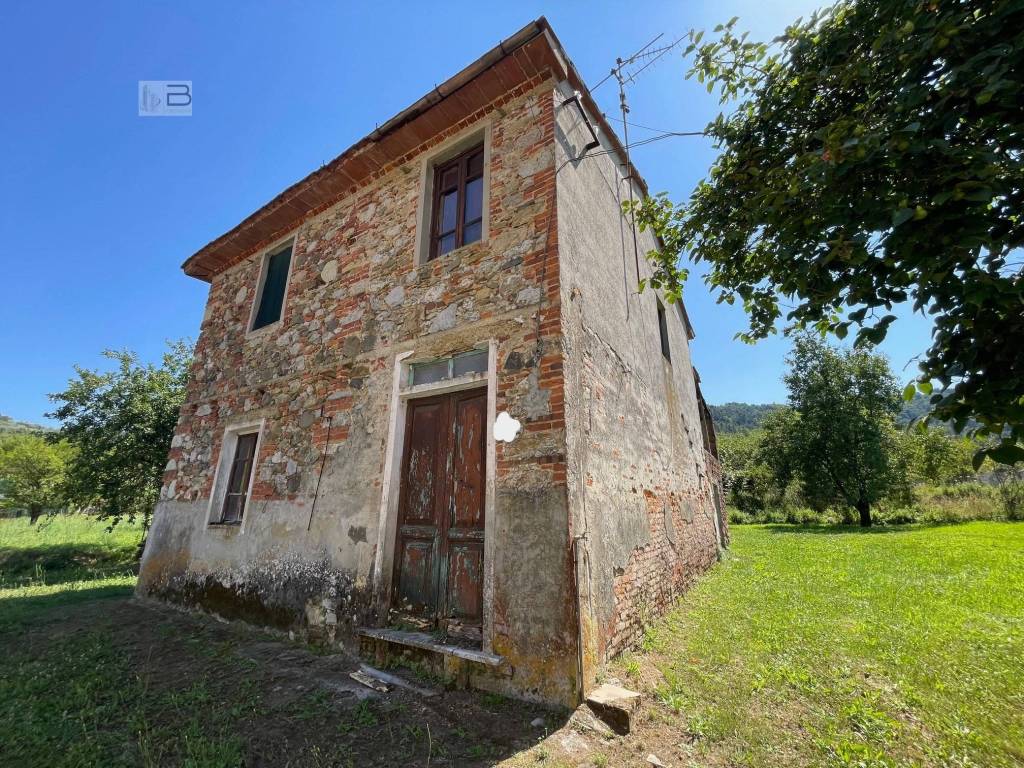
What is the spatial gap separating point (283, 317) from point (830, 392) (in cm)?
2640

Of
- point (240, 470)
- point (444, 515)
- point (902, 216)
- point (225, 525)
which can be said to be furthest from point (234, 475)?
point (902, 216)

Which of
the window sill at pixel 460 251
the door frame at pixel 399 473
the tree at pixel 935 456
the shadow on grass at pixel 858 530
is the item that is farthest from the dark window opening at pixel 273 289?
the tree at pixel 935 456

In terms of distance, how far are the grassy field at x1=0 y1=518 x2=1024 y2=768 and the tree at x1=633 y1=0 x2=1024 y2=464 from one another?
2184mm

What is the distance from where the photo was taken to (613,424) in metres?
4.58

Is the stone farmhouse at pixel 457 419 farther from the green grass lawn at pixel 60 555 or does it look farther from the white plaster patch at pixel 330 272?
the green grass lawn at pixel 60 555

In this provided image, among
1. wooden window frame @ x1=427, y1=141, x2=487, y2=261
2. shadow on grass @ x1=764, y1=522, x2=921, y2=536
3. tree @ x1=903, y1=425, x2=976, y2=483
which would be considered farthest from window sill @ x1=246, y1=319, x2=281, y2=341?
tree @ x1=903, y1=425, x2=976, y2=483

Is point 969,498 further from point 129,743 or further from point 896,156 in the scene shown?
point 129,743

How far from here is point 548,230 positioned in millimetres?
4234

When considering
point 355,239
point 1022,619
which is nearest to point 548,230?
point 355,239

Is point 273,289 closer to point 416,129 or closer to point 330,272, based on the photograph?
point 330,272

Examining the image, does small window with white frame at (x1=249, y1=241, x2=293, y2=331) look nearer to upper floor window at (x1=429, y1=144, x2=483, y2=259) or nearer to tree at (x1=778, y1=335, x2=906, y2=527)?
upper floor window at (x1=429, y1=144, x2=483, y2=259)

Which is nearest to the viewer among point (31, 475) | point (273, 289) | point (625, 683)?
point (625, 683)

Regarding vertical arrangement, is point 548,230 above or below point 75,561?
above

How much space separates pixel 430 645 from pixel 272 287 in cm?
633
